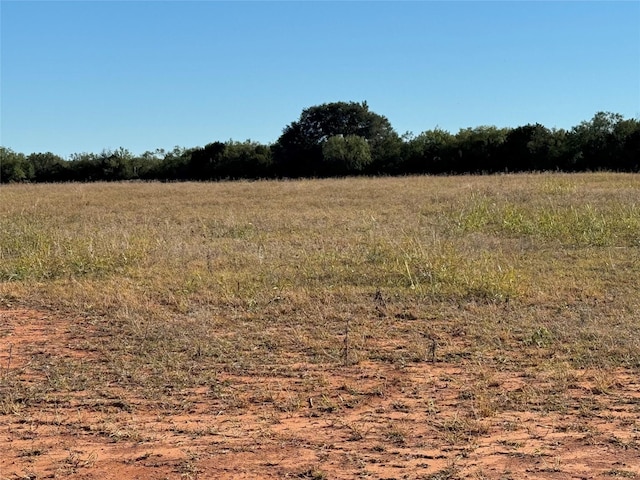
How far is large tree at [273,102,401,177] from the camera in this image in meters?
45.4

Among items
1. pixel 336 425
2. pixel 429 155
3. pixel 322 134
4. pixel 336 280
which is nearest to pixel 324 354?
pixel 336 425

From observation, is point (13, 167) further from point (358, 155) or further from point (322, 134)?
point (358, 155)

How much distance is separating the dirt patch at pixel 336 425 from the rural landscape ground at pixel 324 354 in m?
0.02

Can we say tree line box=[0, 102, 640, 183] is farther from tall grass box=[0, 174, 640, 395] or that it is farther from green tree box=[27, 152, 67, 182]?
tall grass box=[0, 174, 640, 395]

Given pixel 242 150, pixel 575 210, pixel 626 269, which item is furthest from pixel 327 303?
pixel 242 150

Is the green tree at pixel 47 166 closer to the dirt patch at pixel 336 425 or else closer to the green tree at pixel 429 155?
the green tree at pixel 429 155

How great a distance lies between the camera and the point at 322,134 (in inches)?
2224

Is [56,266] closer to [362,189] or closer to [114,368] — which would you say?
[114,368]

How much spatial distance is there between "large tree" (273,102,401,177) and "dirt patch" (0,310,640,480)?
1542 inches

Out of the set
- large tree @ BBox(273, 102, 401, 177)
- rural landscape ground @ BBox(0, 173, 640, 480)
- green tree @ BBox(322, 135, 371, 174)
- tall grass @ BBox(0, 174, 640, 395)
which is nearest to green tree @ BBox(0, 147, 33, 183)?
large tree @ BBox(273, 102, 401, 177)

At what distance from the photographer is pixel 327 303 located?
7023 millimetres

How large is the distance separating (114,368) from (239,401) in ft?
4.36

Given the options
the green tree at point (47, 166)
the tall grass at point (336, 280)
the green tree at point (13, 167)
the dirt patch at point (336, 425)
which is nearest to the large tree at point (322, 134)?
the green tree at point (47, 166)

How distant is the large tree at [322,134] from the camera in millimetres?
45394
